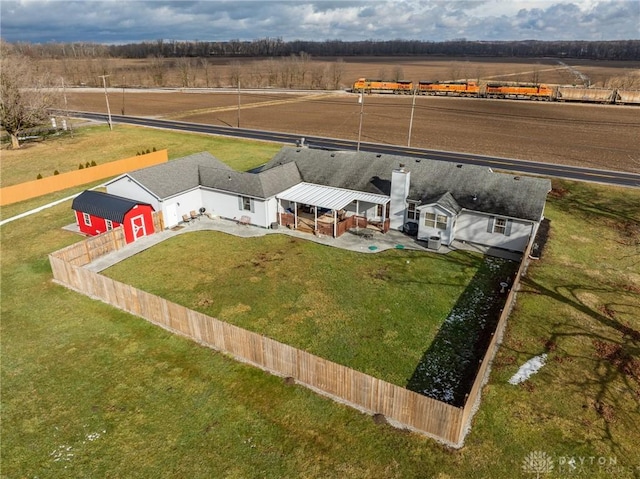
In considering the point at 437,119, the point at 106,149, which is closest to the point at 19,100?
the point at 106,149

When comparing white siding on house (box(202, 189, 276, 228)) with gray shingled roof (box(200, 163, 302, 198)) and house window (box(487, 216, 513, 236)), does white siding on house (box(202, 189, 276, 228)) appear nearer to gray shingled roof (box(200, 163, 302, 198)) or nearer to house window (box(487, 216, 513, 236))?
gray shingled roof (box(200, 163, 302, 198))

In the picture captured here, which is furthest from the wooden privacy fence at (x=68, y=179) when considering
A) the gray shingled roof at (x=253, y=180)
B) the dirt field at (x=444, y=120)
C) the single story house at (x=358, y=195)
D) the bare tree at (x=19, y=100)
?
the dirt field at (x=444, y=120)

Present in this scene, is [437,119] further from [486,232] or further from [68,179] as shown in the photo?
[68,179]

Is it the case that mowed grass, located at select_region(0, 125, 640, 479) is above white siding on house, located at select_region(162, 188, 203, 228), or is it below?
below

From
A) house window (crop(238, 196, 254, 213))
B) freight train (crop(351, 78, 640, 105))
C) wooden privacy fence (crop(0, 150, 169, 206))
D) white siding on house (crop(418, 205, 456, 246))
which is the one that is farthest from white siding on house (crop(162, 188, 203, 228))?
freight train (crop(351, 78, 640, 105))

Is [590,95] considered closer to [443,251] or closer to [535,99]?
[535,99]

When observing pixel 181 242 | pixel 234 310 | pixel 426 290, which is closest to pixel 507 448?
pixel 426 290
